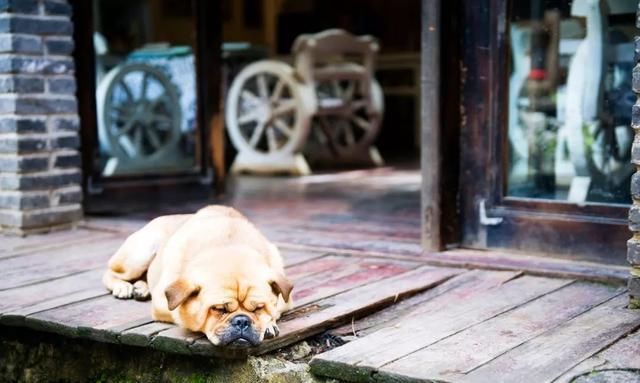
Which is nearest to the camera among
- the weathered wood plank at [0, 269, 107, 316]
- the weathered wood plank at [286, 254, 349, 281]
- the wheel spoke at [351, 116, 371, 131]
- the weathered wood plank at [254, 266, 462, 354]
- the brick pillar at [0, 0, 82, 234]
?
the weathered wood plank at [254, 266, 462, 354]

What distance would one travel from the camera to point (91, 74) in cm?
478

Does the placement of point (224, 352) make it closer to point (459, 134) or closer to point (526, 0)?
point (459, 134)

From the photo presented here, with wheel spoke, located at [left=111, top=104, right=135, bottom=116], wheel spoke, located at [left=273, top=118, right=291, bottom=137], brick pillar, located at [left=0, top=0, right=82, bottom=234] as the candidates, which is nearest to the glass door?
brick pillar, located at [left=0, top=0, right=82, bottom=234]

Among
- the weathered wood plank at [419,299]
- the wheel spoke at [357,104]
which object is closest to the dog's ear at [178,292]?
the weathered wood plank at [419,299]

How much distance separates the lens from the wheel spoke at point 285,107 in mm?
7535

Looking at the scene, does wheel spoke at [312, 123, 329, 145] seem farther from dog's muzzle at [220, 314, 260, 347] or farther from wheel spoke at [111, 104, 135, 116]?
dog's muzzle at [220, 314, 260, 347]

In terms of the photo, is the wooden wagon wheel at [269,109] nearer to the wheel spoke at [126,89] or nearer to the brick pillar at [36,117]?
the wheel spoke at [126,89]

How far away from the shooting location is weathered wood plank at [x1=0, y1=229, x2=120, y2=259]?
12.9ft

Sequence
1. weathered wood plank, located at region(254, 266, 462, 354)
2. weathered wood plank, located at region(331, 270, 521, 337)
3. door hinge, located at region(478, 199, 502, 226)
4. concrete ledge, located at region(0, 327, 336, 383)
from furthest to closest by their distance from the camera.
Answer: door hinge, located at region(478, 199, 502, 226), weathered wood plank, located at region(331, 270, 521, 337), weathered wood plank, located at region(254, 266, 462, 354), concrete ledge, located at region(0, 327, 336, 383)

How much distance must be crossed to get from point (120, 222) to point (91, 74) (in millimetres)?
823

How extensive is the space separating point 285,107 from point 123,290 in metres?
4.68

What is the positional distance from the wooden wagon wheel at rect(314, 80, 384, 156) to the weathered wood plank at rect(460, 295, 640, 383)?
5.21 m

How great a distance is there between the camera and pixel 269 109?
770 centimetres

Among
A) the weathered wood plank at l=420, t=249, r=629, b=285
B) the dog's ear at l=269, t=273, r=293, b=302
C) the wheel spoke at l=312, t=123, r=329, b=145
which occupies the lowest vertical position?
the weathered wood plank at l=420, t=249, r=629, b=285
